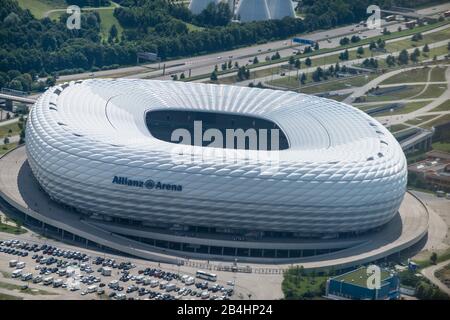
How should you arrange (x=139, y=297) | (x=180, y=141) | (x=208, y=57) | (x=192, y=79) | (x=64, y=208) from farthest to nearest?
(x=208, y=57) → (x=192, y=79) → (x=180, y=141) → (x=64, y=208) → (x=139, y=297)

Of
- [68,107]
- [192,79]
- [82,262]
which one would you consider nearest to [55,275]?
[82,262]

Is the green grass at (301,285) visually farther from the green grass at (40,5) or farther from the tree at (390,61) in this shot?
the green grass at (40,5)

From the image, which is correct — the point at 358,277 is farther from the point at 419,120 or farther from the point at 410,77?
the point at 410,77

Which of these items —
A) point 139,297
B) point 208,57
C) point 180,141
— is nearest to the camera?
point 139,297

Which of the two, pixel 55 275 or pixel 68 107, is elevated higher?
pixel 68 107

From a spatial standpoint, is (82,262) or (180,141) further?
(180,141)

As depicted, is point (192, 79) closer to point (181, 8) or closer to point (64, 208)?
point (181, 8)
